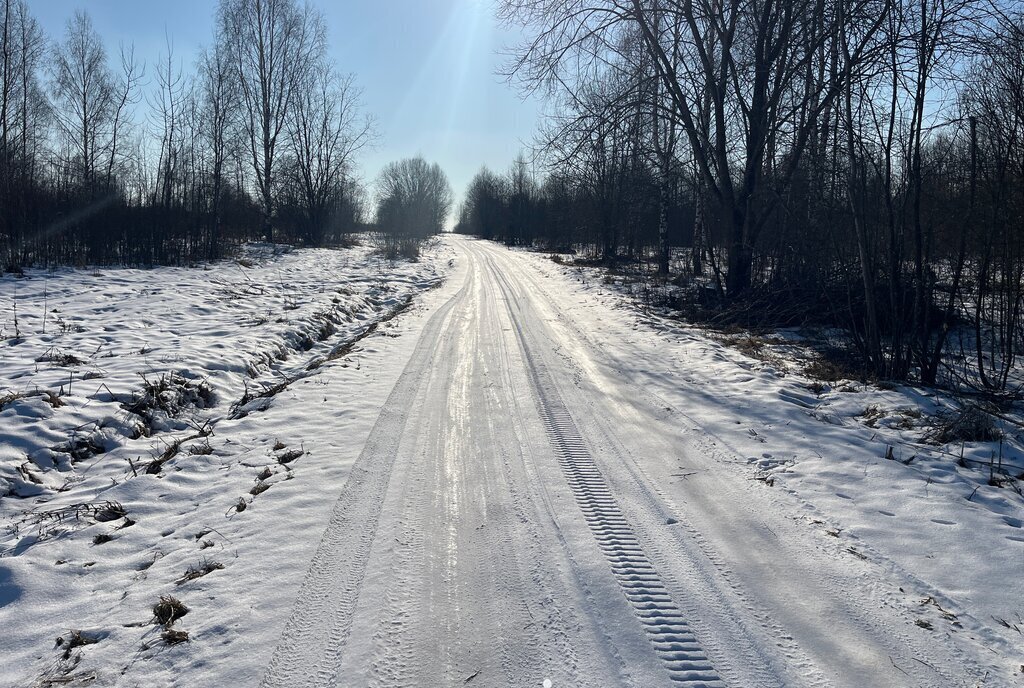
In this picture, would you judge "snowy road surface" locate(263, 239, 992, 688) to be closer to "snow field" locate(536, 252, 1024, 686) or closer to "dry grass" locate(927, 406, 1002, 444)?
"snow field" locate(536, 252, 1024, 686)

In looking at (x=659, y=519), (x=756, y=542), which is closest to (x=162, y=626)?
(x=659, y=519)

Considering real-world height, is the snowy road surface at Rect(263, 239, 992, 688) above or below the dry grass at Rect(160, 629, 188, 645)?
above

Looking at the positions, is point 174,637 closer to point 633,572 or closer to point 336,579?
point 336,579

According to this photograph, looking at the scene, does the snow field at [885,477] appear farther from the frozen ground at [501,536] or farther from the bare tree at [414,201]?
the bare tree at [414,201]

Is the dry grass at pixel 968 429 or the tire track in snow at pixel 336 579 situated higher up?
the dry grass at pixel 968 429

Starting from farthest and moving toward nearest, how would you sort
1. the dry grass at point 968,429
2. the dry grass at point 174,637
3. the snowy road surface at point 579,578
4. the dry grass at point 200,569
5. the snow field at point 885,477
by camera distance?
the dry grass at point 968,429, the dry grass at point 200,569, the snow field at point 885,477, the dry grass at point 174,637, the snowy road surface at point 579,578

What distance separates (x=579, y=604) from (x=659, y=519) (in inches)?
45.2

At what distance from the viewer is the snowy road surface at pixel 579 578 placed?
262cm

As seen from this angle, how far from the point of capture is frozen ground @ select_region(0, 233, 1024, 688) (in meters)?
2.70

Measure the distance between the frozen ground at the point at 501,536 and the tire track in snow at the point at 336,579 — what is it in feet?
0.05

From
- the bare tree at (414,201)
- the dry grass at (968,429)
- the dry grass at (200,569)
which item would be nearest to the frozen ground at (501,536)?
the dry grass at (200,569)

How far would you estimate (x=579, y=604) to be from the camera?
3033 millimetres

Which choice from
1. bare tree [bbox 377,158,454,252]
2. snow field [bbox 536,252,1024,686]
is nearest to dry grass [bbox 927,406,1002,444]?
snow field [bbox 536,252,1024,686]

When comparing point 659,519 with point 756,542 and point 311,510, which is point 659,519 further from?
point 311,510
